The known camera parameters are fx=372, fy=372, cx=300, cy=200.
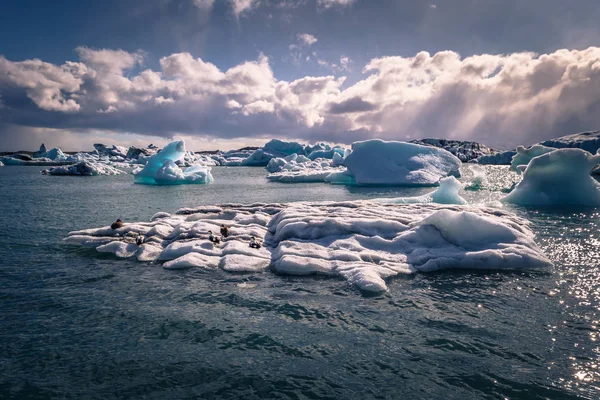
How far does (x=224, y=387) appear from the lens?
4668 millimetres

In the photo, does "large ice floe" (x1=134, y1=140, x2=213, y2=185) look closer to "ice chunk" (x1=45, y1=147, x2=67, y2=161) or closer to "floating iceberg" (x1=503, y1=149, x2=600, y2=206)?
"floating iceberg" (x1=503, y1=149, x2=600, y2=206)

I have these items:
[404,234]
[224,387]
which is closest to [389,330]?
[224,387]

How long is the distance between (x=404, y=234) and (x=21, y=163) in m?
114

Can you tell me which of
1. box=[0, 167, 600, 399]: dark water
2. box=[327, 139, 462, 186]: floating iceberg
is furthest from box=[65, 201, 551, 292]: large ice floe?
box=[327, 139, 462, 186]: floating iceberg

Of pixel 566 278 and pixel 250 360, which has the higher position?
pixel 566 278

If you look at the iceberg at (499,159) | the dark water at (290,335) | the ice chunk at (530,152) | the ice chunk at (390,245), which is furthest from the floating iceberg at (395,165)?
the iceberg at (499,159)

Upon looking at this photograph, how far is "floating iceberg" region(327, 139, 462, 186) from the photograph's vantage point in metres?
35.0

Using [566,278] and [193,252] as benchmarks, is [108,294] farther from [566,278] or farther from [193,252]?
[566,278]

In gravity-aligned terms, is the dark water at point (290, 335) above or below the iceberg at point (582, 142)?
below

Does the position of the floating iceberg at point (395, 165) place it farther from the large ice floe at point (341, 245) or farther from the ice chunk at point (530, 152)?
the large ice floe at point (341, 245)

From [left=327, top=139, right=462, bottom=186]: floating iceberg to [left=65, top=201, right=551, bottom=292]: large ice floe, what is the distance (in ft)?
74.3

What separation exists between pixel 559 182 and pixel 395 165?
15.5 meters

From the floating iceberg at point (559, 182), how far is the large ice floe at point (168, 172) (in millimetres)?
30349

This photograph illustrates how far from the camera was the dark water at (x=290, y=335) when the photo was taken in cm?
470
